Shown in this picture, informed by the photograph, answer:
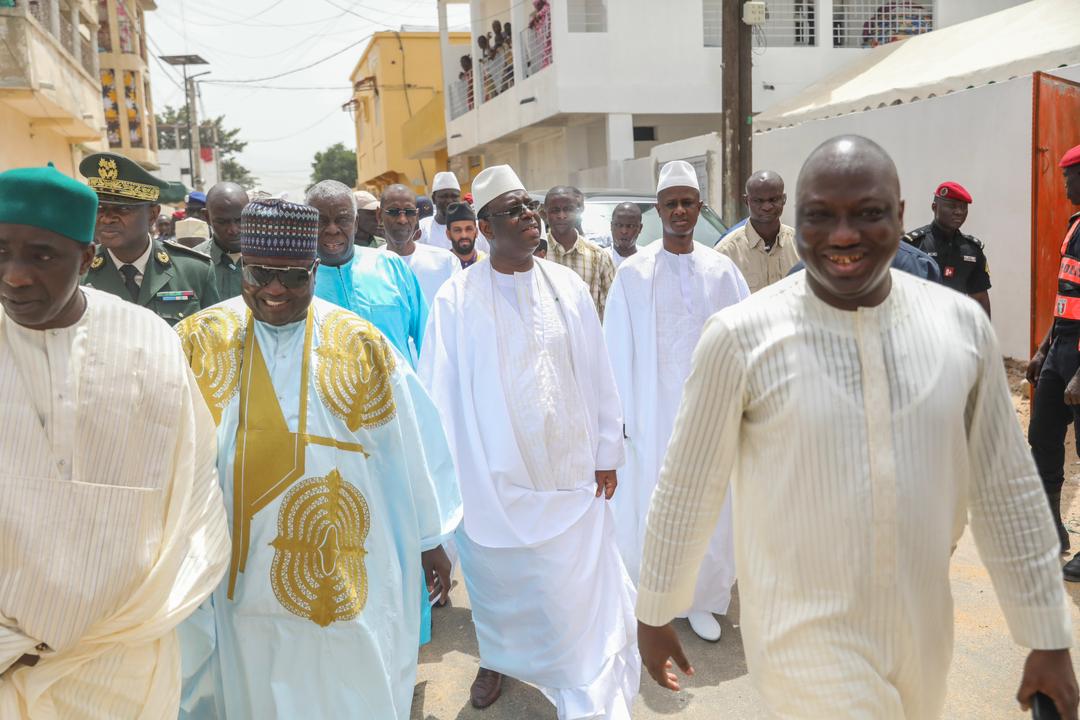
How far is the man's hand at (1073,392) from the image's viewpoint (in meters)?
4.87

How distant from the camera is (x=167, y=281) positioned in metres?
4.57

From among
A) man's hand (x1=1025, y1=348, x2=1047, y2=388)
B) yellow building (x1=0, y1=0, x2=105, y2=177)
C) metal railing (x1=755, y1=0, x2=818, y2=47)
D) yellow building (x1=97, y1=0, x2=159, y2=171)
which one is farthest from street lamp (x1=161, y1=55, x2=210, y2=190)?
man's hand (x1=1025, y1=348, x2=1047, y2=388)

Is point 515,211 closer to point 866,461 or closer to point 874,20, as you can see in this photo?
point 866,461

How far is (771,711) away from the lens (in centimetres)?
229

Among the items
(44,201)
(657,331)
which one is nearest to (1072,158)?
(657,331)

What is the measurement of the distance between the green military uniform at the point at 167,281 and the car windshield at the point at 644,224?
5708mm

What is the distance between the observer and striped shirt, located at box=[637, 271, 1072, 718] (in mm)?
2092

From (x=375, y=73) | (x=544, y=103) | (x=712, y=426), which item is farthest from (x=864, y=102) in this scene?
(x=375, y=73)

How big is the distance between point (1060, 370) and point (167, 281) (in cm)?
447

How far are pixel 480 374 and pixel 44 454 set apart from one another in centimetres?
219

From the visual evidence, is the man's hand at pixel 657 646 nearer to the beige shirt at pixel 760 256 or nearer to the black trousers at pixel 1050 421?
the black trousers at pixel 1050 421

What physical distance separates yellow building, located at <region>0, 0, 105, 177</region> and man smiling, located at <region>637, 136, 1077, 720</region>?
478 inches

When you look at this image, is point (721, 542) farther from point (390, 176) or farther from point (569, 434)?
point (390, 176)

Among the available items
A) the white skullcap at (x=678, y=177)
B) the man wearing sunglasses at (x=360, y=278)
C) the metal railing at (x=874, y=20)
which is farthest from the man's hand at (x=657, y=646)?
the metal railing at (x=874, y=20)
